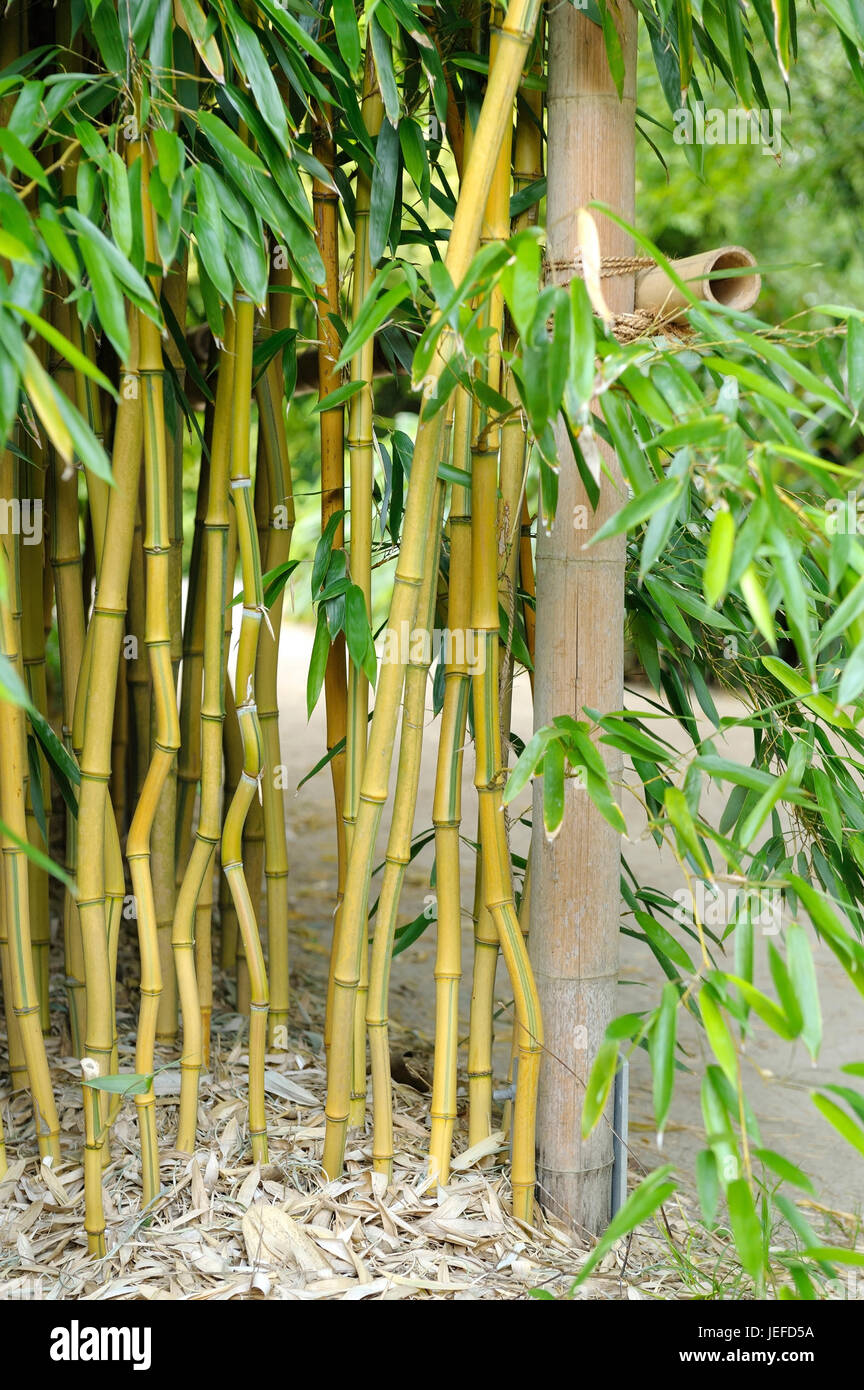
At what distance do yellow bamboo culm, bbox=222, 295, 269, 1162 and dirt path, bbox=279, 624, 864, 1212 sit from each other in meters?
0.44

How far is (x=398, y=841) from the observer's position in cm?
114

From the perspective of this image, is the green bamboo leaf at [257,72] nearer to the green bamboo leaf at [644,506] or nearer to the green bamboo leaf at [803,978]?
the green bamboo leaf at [644,506]

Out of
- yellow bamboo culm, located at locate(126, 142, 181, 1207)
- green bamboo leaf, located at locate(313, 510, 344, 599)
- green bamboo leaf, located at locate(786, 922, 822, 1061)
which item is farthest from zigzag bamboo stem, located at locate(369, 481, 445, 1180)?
green bamboo leaf, located at locate(786, 922, 822, 1061)

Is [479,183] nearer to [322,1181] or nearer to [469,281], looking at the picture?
[469,281]

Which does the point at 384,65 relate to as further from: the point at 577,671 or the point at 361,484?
the point at 577,671

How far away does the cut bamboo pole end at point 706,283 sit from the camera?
1001 millimetres

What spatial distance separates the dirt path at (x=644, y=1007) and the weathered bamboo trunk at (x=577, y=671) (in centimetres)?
17

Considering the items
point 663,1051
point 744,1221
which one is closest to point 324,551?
point 663,1051

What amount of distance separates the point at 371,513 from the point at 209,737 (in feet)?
0.97

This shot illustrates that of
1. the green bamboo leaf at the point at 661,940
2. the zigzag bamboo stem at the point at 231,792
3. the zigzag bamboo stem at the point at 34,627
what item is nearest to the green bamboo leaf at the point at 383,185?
the zigzag bamboo stem at the point at 231,792

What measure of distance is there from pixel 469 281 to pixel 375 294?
0.18m

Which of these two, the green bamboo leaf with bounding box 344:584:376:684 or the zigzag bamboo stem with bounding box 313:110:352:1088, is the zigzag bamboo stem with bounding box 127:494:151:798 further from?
the green bamboo leaf with bounding box 344:584:376:684

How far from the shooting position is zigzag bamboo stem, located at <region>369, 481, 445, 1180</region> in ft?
3.68

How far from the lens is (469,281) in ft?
2.63
